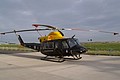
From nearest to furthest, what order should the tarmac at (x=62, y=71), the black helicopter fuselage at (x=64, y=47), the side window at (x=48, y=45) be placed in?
1. the tarmac at (x=62, y=71)
2. the black helicopter fuselage at (x=64, y=47)
3. the side window at (x=48, y=45)

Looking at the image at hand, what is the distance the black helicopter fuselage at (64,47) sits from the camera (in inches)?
680

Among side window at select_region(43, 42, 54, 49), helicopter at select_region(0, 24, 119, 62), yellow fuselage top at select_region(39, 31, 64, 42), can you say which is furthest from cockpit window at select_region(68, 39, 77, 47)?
side window at select_region(43, 42, 54, 49)

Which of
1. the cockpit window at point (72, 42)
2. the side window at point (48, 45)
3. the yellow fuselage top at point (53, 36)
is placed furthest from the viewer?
the yellow fuselage top at point (53, 36)

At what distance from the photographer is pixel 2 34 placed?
2617 centimetres

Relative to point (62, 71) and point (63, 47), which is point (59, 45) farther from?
point (62, 71)

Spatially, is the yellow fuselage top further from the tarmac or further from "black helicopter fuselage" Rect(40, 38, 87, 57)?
the tarmac

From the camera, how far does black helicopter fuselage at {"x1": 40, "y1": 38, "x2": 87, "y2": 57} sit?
17266 mm

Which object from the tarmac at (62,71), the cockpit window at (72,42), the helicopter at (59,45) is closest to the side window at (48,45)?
the helicopter at (59,45)

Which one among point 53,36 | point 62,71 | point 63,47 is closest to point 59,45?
point 63,47

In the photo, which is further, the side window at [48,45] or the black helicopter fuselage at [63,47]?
the side window at [48,45]

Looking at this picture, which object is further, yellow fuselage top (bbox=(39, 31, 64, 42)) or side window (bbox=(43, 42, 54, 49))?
yellow fuselage top (bbox=(39, 31, 64, 42))

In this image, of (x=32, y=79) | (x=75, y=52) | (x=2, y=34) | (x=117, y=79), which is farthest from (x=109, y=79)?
(x=2, y=34)

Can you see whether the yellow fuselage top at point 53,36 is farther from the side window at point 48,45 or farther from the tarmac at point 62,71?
the tarmac at point 62,71

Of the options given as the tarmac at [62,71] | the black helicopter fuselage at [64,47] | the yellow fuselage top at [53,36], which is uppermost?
the yellow fuselage top at [53,36]
